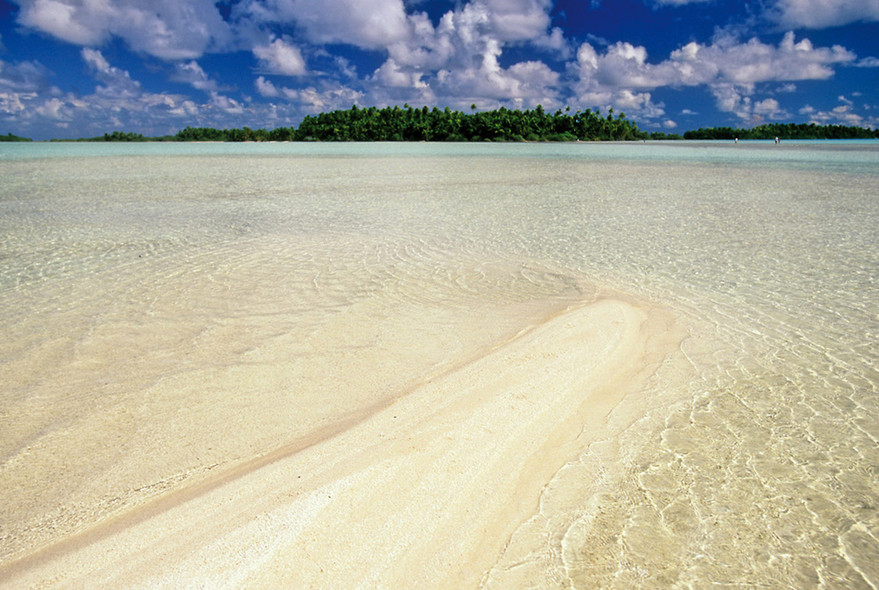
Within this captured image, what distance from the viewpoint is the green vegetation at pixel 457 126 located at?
323ft

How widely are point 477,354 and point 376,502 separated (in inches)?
69.7

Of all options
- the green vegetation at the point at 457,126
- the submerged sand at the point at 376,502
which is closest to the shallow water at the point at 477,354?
the submerged sand at the point at 376,502

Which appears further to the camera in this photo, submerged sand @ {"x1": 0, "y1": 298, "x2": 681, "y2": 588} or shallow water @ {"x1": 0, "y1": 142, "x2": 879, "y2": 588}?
shallow water @ {"x1": 0, "y1": 142, "x2": 879, "y2": 588}

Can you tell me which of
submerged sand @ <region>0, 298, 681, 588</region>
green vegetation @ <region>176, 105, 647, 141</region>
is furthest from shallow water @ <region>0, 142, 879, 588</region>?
green vegetation @ <region>176, 105, 647, 141</region>

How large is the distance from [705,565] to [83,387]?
3582 millimetres

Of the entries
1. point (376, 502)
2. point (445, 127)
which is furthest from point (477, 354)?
point (445, 127)

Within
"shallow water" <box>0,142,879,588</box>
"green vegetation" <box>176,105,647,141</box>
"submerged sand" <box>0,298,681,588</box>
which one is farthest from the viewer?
"green vegetation" <box>176,105,647,141</box>

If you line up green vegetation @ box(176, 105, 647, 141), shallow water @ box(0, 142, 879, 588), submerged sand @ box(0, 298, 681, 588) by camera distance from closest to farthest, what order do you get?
submerged sand @ box(0, 298, 681, 588)
shallow water @ box(0, 142, 879, 588)
green vegetation @ box(176, 105, 647, 141)

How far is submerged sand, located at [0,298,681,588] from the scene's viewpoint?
6.35 ft

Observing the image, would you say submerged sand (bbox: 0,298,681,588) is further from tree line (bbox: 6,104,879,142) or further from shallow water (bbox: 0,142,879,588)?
tree line (bbox: 6,104,879,142)

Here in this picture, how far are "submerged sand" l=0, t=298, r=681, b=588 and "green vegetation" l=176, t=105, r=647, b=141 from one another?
9868 cm

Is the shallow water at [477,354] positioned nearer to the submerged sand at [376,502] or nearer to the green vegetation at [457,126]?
the submerged sand at [376,502]

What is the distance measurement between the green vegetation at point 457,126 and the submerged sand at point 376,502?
3885 inches

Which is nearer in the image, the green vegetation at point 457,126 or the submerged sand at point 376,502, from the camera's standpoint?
the submerged sand at point 376,502
